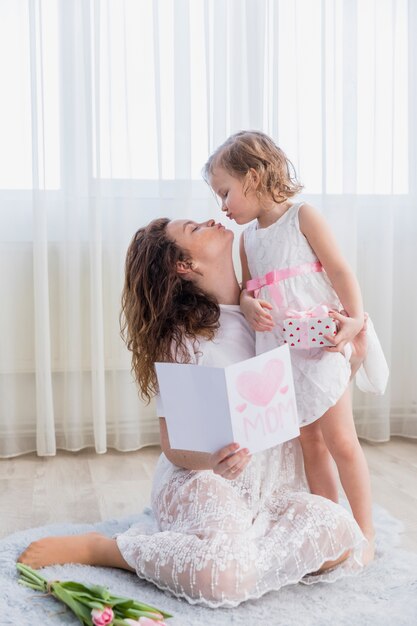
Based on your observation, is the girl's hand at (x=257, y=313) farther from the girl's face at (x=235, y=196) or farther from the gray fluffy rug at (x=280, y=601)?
the gray fluffy rug at (x=280, y=601)

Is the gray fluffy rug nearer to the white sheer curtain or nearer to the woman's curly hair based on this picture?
the woman's curly hair

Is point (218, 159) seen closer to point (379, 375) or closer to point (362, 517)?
point (379, 375)

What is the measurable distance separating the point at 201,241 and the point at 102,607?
0.78 metres

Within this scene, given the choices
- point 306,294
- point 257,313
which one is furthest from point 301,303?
point 257,313

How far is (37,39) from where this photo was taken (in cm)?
262

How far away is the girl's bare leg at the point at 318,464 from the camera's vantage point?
174cm

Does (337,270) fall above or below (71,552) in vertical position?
above

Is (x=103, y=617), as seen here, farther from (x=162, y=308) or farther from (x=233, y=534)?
(x=162, y=308)

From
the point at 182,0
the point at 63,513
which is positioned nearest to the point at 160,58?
the point at 182,0

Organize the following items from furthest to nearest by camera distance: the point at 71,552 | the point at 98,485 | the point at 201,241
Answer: the point at 98,485 → the point at 201,241 → the point at 71,552

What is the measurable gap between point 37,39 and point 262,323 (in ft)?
4.89

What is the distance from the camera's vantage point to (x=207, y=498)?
155cm

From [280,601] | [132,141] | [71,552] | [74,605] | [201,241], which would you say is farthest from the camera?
[132,141]

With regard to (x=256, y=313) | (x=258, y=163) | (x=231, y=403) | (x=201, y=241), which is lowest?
(x=231, y=403)
